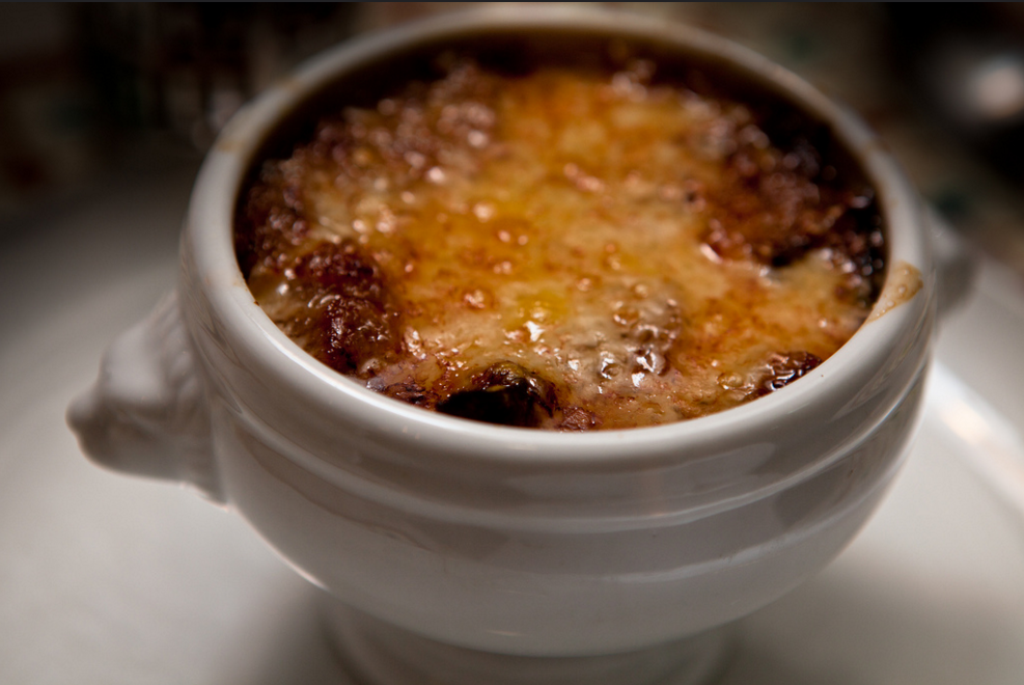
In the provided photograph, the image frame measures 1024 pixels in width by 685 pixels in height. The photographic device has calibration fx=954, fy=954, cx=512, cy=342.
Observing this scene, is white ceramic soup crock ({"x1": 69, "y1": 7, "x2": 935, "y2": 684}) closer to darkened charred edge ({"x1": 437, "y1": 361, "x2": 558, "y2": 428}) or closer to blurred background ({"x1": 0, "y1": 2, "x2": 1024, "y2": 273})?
darkened charred edge ({"x1": 437, "y1": 361, "x2": 558, "y2": 428})

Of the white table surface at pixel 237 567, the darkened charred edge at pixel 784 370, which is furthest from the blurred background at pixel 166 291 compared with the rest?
the darkened charred edge at pixel 784 370

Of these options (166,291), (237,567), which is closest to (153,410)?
(237,567)

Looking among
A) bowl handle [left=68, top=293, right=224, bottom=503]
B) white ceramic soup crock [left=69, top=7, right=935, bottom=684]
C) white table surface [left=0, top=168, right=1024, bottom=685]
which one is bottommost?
white table surface [left=0, top=168, right=1024, bottom=685]

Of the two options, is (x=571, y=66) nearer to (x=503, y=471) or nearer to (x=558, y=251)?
(x=558, y=251)

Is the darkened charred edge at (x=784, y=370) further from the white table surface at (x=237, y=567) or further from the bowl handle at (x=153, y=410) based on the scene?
the bowl handle at (x=153, y=410)

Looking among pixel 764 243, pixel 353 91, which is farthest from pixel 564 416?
pixel 353 91

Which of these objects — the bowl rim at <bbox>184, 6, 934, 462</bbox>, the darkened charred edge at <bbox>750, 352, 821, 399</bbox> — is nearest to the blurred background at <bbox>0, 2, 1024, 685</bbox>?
the bowl rim at <bbox>184, 6, 934, 462</bbox>
